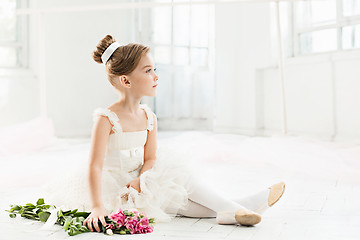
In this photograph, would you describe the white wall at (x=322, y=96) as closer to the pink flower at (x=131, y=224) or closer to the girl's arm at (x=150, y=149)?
the girl's arm at (x=150, y=149)

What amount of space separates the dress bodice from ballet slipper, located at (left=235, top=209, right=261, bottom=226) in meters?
0.41

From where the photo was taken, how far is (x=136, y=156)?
1.42 metres

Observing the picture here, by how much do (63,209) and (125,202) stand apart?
0.23 meters

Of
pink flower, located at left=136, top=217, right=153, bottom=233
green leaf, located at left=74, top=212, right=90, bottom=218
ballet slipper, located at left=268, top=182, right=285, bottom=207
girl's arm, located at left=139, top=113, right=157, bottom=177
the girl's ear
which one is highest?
the girl's ear

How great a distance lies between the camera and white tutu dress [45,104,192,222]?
51.1 inches

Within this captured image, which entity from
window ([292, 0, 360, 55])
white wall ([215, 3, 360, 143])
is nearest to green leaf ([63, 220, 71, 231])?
white wall ([215, 3, 360, 143])

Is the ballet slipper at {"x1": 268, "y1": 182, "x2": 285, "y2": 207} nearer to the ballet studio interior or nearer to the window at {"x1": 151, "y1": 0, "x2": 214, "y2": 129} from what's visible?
the ballet studio interior

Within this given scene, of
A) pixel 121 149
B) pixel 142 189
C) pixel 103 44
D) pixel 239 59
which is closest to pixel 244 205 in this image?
pixel 142 189

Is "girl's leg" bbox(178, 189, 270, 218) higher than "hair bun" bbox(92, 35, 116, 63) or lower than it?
lower

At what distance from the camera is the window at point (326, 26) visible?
3.26 meters

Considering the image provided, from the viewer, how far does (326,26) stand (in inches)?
136

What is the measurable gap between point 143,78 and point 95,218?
497 mm

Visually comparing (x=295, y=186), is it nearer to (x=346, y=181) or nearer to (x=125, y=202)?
(x=346, y=181)

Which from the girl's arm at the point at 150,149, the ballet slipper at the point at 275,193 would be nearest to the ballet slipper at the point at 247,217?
the ballet slipper at the point at 275,193
